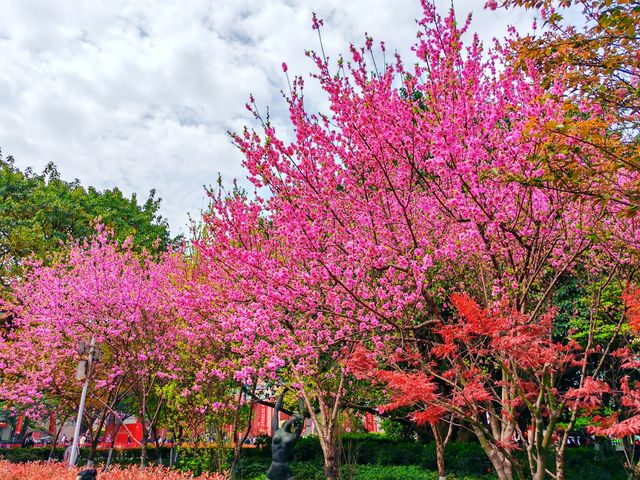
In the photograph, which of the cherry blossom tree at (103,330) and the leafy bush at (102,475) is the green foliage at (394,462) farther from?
the leafy bush at (102,475)

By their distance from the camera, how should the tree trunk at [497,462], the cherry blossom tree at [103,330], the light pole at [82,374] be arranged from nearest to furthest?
1. the tree trunk at [497,462]
2. the light pole at [82,374]
3. the cherry blossom tree at [103,330]

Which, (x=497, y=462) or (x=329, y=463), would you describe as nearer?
(x=497, y=462)

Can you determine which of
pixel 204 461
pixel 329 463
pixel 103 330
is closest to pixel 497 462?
pixel 329 463

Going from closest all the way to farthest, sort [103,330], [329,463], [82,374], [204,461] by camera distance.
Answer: [329,463]
[82,374]
[204,461]
[103,330]

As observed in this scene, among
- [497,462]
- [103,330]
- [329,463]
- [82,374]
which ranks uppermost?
[103,330]

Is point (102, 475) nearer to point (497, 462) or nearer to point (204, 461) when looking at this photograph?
point (497, 462)

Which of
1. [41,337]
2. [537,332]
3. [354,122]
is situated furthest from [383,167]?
[41,337]

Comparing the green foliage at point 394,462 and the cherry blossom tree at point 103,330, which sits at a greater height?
the cherry blossom tree at point 103,330

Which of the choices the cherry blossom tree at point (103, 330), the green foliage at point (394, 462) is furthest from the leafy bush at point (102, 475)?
the green foliage at point (394, 462)

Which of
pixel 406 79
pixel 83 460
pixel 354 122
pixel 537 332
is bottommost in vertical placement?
pixel 83 460

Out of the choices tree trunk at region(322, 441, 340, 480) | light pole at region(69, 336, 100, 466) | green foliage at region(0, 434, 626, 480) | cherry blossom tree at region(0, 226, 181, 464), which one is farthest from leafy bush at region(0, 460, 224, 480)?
green foliage at region(0, 434, 626, 480)

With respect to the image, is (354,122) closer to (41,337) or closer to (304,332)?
(304,332)

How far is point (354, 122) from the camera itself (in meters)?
6.63

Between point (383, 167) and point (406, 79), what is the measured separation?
1.92 meters
